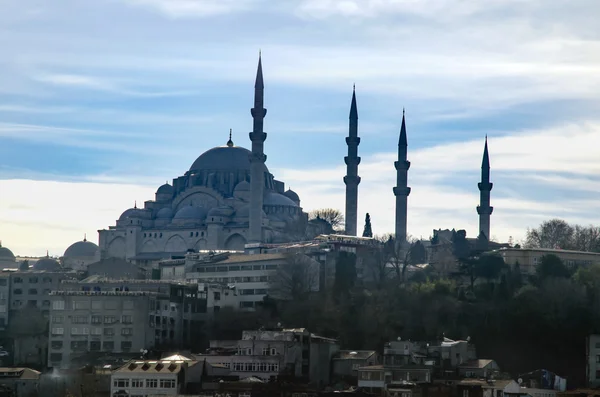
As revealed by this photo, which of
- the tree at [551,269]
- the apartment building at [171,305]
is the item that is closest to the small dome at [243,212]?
the apartment building at [171,305]

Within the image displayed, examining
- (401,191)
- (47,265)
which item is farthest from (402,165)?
(47,265)

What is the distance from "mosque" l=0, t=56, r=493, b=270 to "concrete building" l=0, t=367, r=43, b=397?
138 ft

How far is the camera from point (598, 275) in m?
91.7

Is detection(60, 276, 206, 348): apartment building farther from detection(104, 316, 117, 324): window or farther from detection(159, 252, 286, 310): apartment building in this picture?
detection(159, 252, 286, 310): apartment building

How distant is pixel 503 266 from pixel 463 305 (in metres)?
10.3

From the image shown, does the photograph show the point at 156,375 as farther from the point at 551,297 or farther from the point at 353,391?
the point at 551,297

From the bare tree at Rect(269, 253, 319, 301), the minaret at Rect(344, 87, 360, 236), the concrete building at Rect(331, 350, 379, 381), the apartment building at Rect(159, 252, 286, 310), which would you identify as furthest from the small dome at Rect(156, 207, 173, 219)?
the concrete building at Rect(331, 350, 379, 381)

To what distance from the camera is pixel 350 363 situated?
3012 inches

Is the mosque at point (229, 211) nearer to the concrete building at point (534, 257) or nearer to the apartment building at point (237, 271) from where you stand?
the apartment building at point (237, 271)

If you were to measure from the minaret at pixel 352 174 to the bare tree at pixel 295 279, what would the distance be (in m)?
21.7

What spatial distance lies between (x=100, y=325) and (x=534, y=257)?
A: 3233 centimetres

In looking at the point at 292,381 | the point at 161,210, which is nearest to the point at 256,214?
the point at 161,210

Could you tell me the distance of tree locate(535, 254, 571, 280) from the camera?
92.4m

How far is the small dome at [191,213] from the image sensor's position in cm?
13075
